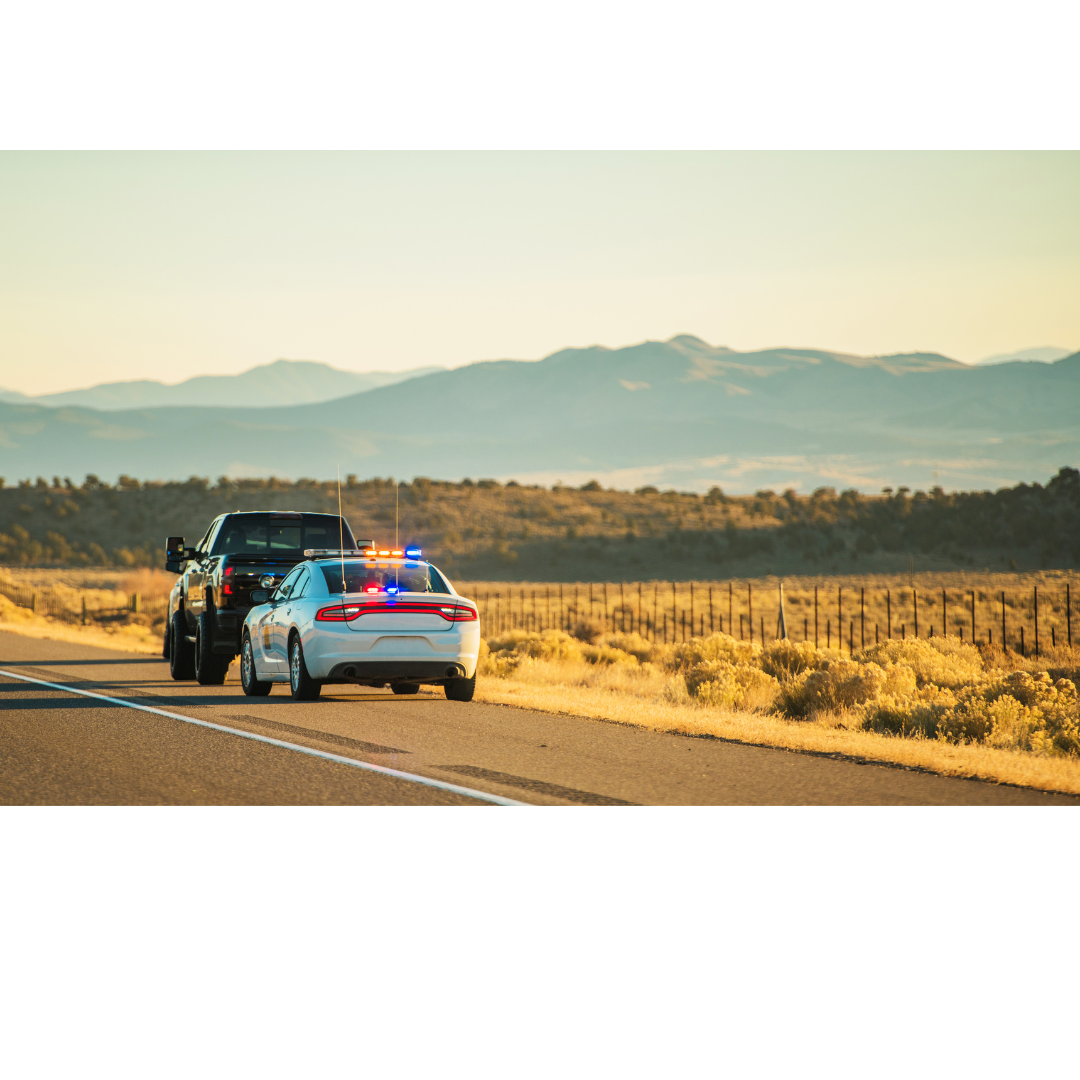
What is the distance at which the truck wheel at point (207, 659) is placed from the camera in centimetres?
1888

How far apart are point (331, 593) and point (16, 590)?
41.3 meters

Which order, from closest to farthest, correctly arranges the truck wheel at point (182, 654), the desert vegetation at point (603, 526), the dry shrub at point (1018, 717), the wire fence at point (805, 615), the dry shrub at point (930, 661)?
the dry shrub at point (1018, 717)
the truck wheel at point (182, 654)
the dry shrub at point (930, 661)
the wire fence at point (805, 615)
the desert vegetation at point (603, 526)

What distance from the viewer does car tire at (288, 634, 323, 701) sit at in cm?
1617

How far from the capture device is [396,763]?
11.6 metres

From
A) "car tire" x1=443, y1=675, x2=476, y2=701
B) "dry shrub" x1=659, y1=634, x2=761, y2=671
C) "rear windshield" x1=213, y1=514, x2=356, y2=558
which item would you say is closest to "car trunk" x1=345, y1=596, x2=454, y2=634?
"car tire" x1=443, y1=675, x2=476, y2=701

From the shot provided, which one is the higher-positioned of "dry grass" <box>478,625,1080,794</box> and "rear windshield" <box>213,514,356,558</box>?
"rear windshield" <box>213,514,356,558</box>

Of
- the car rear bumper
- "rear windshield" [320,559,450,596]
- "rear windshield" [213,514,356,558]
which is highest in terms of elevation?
"rear windshield" [213,514,356,558]

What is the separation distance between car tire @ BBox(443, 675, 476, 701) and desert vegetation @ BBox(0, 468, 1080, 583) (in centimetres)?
4984

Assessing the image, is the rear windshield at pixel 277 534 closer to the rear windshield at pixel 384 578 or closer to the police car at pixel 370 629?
the rear windshield at pixel 384 578

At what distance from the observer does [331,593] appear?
15961 millimetres

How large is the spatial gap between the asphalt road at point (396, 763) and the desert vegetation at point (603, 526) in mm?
52050

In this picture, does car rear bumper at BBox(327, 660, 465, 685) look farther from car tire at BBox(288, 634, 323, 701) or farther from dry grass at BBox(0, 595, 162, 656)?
dry grass at BBox(0, 595, 162, 656)

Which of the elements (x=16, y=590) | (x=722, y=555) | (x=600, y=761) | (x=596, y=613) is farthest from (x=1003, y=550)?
(x=600, y=761)

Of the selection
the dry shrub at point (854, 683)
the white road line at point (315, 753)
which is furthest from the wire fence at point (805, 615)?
the white road line at point (315, 753)
